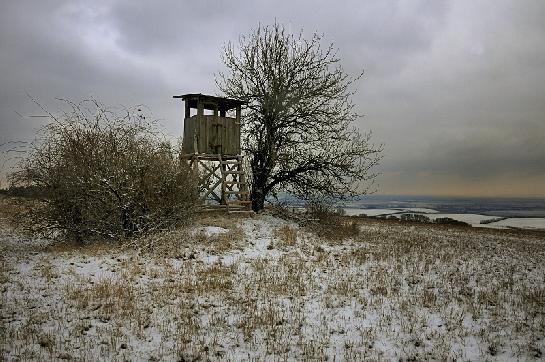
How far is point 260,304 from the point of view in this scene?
7.89 m

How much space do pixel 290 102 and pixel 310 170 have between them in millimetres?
3622

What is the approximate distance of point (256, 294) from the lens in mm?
8406

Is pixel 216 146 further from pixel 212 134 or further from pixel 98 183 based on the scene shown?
pixel 98 183

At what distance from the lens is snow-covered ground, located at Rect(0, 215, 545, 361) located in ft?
19.7

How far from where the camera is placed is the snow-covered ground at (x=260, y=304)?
6.01m

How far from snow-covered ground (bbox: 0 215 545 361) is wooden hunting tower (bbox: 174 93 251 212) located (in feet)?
20.0

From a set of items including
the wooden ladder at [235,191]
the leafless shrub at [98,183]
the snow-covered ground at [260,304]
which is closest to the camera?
the snow-covered ground at [260,304]

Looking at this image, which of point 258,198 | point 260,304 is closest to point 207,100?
point 258,198

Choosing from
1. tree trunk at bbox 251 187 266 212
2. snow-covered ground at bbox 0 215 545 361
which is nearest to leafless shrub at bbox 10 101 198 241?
snow-covered ground at bbox 0 215 545 361

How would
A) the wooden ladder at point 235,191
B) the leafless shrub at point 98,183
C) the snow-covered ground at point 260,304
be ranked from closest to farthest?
1. the snow-covered ground at point 260,304
2. the leafless shrub at point 98,183
3. the wooden ladder at point 235,191

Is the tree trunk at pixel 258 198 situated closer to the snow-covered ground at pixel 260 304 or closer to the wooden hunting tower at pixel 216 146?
the wooden hunting tower at pixel 216 146

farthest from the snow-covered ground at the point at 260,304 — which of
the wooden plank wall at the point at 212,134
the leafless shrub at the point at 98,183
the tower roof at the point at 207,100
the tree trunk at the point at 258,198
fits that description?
the tower roof at the point at 207,100

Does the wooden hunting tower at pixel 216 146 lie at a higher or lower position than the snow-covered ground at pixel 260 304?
higher

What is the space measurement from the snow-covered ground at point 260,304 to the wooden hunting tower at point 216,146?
240 inches
